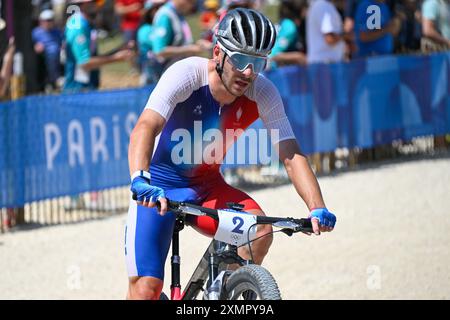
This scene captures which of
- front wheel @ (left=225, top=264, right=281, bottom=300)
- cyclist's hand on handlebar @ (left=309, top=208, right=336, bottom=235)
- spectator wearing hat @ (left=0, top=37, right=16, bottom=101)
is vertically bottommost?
front wheel @ (left=225, top=264, right=281, bottom=300)

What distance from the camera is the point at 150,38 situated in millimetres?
12609

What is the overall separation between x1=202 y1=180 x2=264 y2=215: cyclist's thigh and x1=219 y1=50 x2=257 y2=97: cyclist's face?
0.58 metres

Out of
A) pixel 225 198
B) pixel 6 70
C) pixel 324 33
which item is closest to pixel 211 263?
pixel 225 198

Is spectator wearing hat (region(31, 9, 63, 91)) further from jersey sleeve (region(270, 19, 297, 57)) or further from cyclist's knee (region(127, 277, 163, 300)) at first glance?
cyclist's knee (region(127, 277, 163, 300))

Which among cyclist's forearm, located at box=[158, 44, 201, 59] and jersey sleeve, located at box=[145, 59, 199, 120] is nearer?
jersey sleeve, located at box=[145, 59, 199, 120]

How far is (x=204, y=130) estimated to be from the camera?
598cm

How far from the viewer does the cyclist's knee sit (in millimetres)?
5676

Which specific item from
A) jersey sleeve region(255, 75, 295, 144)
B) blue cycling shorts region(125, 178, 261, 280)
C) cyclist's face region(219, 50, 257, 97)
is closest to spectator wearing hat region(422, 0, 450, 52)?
jersey sleeve region(255, 75, 295, 144)

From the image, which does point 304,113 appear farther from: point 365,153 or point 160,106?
point 160,106

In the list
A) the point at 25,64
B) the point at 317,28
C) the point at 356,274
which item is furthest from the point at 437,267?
the point at 25,64

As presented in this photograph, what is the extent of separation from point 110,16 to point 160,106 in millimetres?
17531

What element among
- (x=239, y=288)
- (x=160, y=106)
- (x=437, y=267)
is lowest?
(x=437, y=267)

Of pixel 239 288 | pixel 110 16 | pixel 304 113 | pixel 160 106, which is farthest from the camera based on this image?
pixel 110 16
